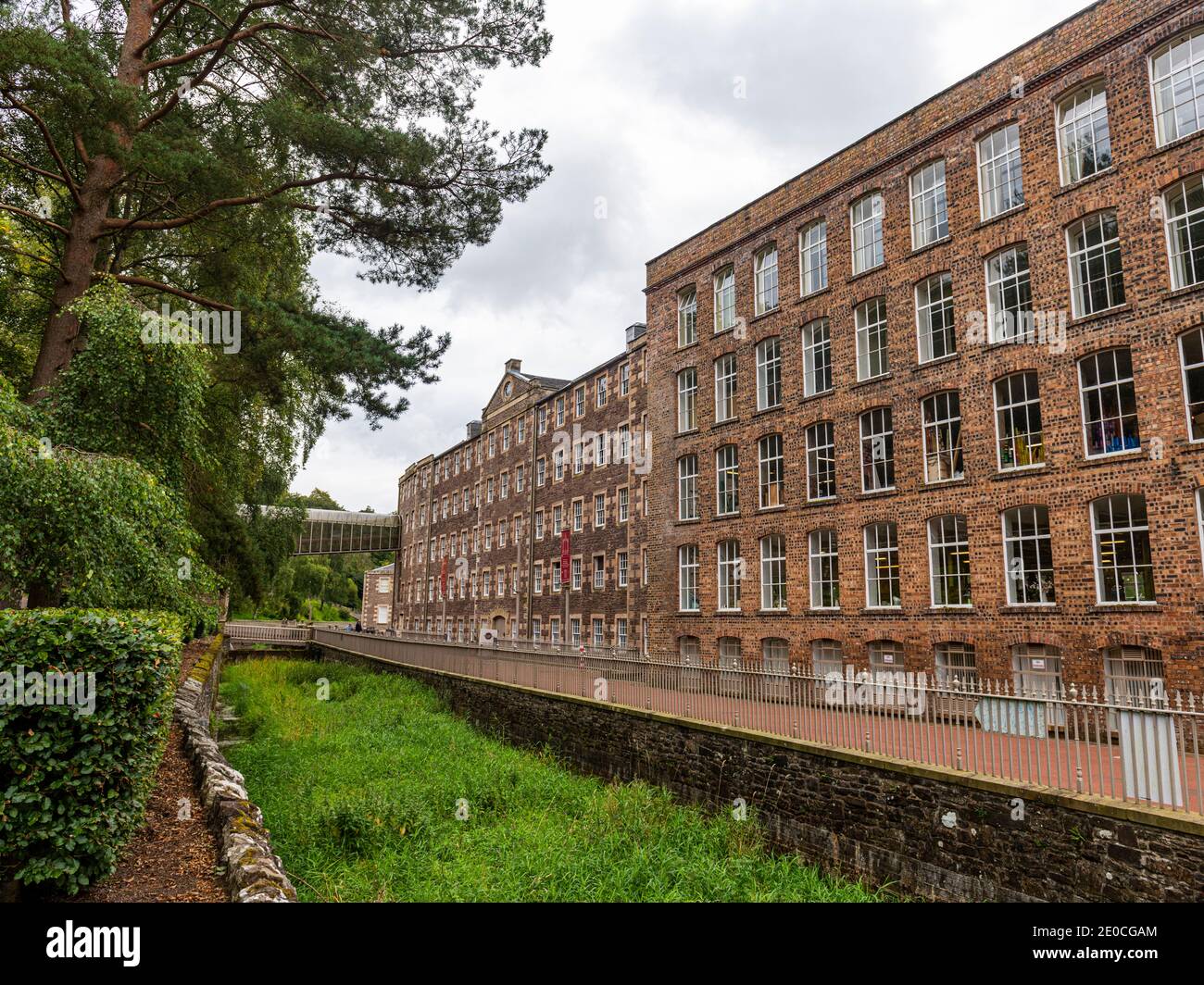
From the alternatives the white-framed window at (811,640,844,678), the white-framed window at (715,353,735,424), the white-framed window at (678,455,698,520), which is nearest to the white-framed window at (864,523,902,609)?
the white-framed window at (811,640,844,678)

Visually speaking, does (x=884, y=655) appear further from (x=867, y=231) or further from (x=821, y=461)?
(x=867, y=231)

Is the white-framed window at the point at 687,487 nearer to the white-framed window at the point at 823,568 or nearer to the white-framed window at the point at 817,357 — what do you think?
the white-framed window at the point at 817,357

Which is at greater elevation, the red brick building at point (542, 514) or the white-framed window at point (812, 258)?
the white-framed window at point (812, 258)

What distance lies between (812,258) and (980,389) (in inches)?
287

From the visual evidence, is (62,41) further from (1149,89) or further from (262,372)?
(1149,89)

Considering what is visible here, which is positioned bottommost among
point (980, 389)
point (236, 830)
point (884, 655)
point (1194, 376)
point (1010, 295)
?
point (236, 830)

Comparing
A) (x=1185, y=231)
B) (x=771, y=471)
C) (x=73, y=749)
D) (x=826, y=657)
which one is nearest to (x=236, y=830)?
(x=73, y=749)

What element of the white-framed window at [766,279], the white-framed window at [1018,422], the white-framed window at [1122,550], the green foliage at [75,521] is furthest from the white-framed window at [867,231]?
the green foliage at [75,521]

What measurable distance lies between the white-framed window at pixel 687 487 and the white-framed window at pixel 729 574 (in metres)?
1.90

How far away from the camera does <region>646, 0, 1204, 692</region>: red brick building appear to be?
14594 millimetres

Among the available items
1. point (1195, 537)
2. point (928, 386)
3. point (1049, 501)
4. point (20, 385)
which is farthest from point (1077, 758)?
point (20, 385)

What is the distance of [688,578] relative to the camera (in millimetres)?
25625

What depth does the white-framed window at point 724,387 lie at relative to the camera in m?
24.9
